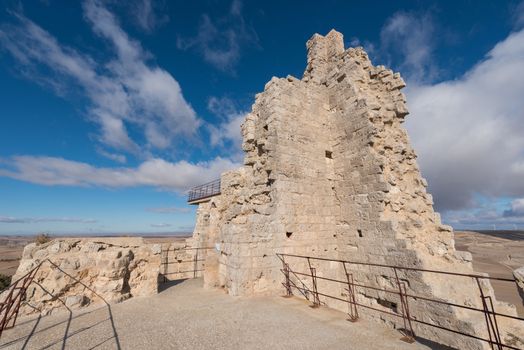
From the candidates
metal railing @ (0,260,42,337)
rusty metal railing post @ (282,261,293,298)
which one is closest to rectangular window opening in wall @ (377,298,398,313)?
rusty metal railing post @ (282,261,293,298)

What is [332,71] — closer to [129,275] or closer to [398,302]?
[398,302]

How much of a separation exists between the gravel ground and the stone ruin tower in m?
1.28

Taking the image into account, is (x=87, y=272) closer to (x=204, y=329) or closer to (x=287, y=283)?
(x=204, y=329)

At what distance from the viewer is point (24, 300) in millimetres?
5055

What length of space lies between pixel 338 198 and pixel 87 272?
685cm

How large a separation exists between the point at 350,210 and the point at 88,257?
684 cm

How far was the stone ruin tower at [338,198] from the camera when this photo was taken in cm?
638

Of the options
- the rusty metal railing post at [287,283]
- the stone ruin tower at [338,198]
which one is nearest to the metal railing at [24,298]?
the stone ruin tower at [338,198]

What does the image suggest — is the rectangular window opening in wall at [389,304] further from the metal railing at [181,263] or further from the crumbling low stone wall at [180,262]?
the crumbling low stone wall at [180,262]

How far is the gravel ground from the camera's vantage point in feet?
12.6

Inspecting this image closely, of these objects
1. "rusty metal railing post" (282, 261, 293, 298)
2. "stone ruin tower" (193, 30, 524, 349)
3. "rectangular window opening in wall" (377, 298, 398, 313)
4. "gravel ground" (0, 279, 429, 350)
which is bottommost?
"rectangular window opening in wall" (377, 298, 398, 313)

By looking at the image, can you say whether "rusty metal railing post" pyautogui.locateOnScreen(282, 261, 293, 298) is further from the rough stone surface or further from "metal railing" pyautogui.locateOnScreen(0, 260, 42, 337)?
"metal railing" pyautogui.locateOnScreen(0, 260, 42, 337)

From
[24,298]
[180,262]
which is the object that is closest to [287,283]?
[24,298]

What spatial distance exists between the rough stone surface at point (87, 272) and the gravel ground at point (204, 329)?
1.15 feet
